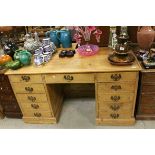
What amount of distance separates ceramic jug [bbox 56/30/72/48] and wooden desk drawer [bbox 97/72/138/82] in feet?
2.04

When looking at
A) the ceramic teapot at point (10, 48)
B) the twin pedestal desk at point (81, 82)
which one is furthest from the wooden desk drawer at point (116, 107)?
the ceramic teapot at point (10, 48)

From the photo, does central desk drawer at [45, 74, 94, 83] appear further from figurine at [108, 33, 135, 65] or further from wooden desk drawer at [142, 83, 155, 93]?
wooden desk drawer at [142, 83, 155, 93]

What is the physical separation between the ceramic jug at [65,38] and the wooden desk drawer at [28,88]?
57 cm

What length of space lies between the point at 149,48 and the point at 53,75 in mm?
1020

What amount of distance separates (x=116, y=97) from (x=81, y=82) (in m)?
0.38

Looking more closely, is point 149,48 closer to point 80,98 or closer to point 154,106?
point 154,106

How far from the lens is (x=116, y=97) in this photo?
1.80 metres

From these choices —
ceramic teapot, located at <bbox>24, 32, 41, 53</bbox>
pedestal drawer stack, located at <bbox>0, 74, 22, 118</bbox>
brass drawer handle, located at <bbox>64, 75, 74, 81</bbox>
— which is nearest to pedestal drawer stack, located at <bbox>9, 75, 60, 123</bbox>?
pedestal drawer stack, located at <bbox>0, 74, 22, 118</bbox>

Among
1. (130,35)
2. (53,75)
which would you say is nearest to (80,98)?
(53,75)

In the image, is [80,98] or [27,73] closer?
[27,73]

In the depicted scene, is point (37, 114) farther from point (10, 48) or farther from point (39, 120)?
point (10, 48)

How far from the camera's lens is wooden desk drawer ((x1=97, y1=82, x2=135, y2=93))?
1.70 m

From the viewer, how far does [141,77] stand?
170cm

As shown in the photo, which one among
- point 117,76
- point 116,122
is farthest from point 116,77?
point 116,122
